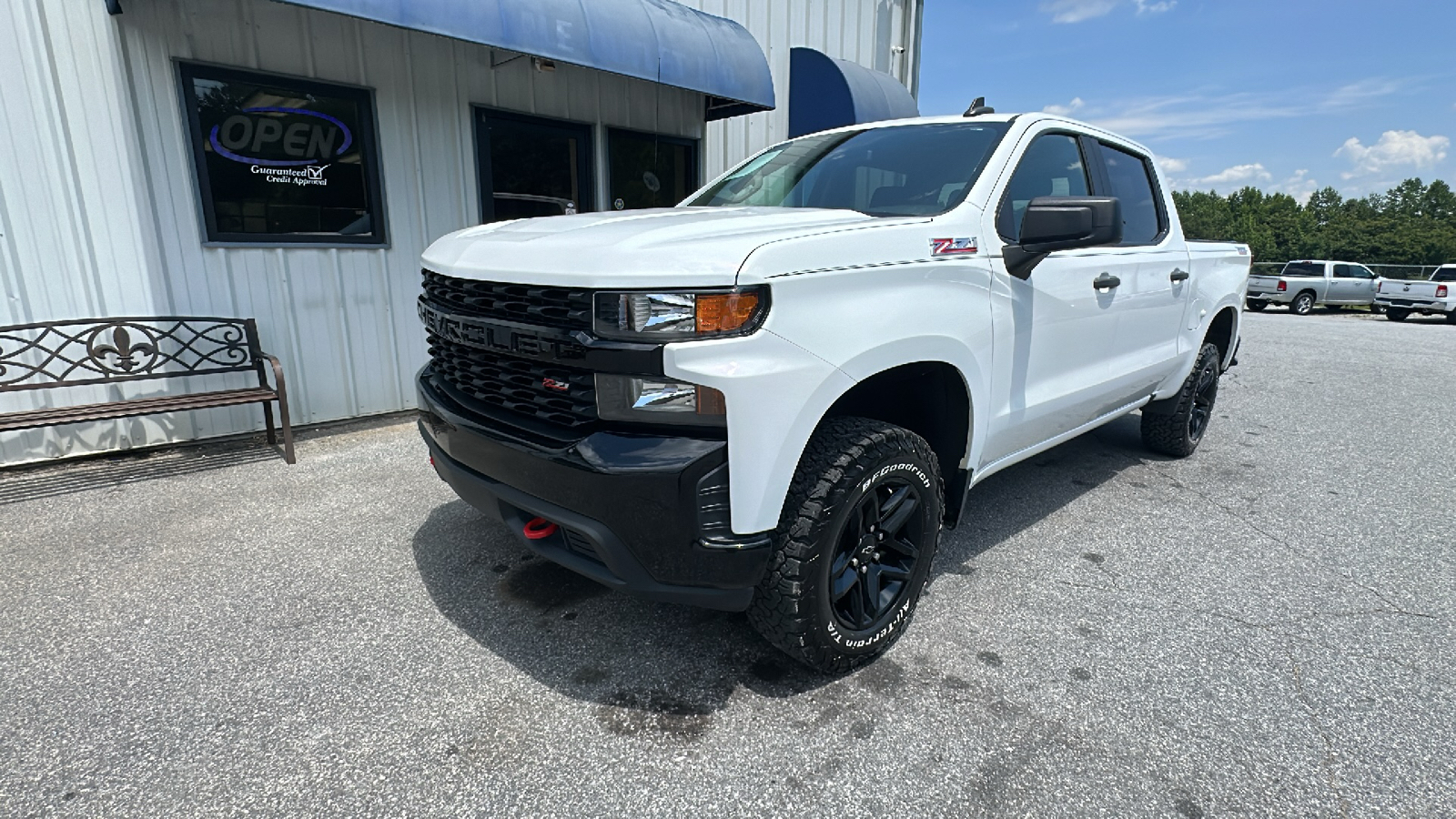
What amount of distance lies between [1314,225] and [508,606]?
111098 mm

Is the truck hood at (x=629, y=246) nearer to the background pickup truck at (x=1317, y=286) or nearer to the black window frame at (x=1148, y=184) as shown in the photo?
the black window frame at (x=1148, y=184)

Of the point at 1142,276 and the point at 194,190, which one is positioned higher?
the point at 194,190

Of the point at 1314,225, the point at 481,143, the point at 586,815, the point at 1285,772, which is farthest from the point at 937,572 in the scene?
the point at 1314,225

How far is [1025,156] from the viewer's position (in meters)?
2.87

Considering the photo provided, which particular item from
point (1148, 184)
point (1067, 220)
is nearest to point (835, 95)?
point (1148, 184)

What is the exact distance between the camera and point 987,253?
8.37 ft

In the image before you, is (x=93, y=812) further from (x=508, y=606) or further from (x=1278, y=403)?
(x=1278, y=403)

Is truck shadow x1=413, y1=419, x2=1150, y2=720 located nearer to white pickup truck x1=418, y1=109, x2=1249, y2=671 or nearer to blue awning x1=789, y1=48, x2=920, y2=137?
white pickup truck x1=418, y1=109, x2=1249, y2=671

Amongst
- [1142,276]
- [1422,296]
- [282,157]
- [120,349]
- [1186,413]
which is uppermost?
[282,157]

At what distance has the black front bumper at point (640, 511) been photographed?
6.09ft

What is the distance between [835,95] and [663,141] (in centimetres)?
174

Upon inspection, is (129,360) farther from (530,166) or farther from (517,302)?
(517,302)

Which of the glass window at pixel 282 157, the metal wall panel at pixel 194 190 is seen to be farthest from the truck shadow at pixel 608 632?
the glass window at pixel 282 157

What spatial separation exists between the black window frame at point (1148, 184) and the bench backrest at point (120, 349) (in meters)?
4.94
